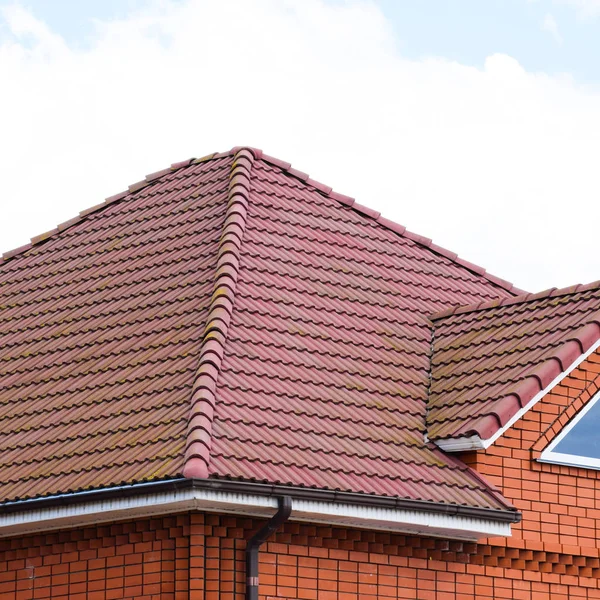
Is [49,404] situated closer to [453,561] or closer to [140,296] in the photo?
[140,296]

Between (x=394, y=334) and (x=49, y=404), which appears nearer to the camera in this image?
(x=49, y=404)

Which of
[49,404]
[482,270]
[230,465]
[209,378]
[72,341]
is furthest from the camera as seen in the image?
[482,270]

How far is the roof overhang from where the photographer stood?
11609mm

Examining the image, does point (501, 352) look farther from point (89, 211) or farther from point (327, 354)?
point (89, 211)

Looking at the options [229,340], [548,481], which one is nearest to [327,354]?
[229,340]

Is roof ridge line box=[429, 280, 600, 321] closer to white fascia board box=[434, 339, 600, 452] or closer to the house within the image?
the house

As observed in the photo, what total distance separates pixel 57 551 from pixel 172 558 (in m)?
1.38

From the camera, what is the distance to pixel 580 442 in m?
14.1

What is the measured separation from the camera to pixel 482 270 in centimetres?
1720

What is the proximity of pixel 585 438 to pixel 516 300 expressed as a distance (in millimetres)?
1844

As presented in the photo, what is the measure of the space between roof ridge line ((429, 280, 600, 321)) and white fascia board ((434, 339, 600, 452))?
1.01m

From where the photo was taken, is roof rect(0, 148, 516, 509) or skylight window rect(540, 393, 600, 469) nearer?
roof rect(0, 148, 516, 509)

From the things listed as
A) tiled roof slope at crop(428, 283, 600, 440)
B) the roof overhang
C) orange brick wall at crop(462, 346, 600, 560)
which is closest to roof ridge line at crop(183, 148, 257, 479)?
the roof overhang

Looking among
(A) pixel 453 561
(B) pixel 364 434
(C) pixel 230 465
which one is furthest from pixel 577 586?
(C) pixel 230 465
